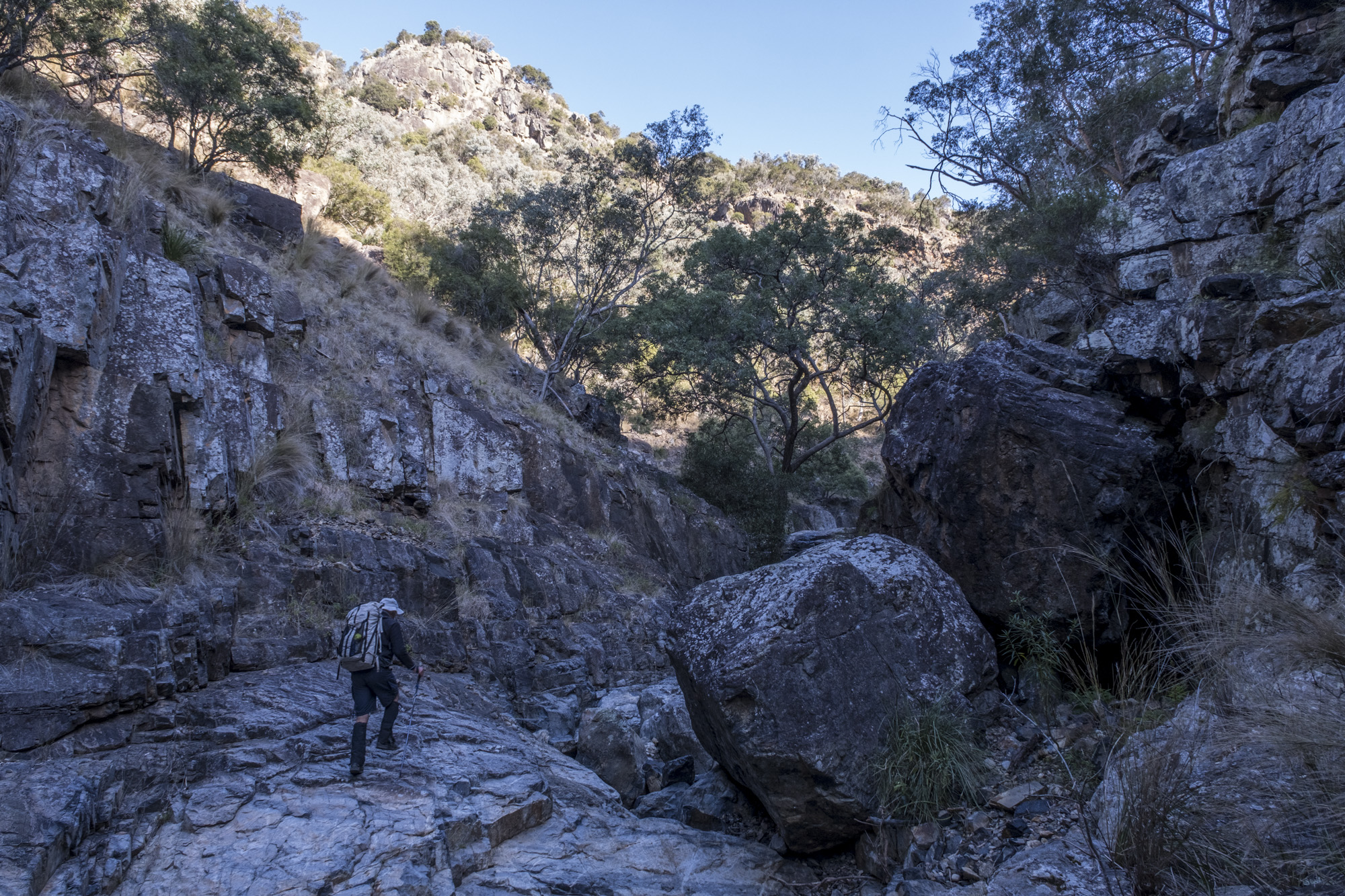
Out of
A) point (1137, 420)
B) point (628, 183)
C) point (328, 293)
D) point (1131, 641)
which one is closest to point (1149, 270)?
point (1137, 420)

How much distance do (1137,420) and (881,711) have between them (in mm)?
3699

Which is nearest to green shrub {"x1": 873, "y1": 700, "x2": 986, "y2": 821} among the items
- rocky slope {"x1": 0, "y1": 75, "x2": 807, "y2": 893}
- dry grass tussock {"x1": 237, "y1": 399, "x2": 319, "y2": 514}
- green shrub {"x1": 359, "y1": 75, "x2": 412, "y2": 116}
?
rocky slope {"x1": 0, "y1": 75, "x2": 807, "y2": 893}

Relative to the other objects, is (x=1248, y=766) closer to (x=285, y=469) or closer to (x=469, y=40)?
(x=285, y=469)

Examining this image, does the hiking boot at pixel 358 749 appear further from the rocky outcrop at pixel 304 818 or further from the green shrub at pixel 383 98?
the green shrub at pixel 383 98

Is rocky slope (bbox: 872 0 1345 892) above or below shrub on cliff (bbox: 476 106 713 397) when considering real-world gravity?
below

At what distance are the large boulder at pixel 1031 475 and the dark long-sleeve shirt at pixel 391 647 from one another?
489 cm

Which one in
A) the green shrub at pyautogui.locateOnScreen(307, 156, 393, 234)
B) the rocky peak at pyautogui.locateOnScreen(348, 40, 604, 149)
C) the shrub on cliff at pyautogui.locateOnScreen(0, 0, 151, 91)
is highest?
the rocky peak at pyautogui.locateOnScreen(348, 40, 604, 149)

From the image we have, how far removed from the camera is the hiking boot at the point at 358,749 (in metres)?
5.73

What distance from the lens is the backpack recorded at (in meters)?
6.08

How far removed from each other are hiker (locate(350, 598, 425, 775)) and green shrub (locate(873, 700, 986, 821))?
3797 millimetres

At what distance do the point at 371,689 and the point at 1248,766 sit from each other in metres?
5.83

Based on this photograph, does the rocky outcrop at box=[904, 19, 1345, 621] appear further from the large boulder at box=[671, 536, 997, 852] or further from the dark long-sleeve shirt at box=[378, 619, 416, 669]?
the dark long-sleeve shirt at box=[378, 619, 416, 669]

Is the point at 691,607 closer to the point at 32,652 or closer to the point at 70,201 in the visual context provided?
the point at 32,652

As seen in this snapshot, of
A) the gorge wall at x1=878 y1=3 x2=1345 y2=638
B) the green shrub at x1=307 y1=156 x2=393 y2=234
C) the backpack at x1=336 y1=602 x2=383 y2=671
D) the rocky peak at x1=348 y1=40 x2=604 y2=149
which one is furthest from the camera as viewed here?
the rocky peak at x1=348 y1=40 x2=604 y2=149
